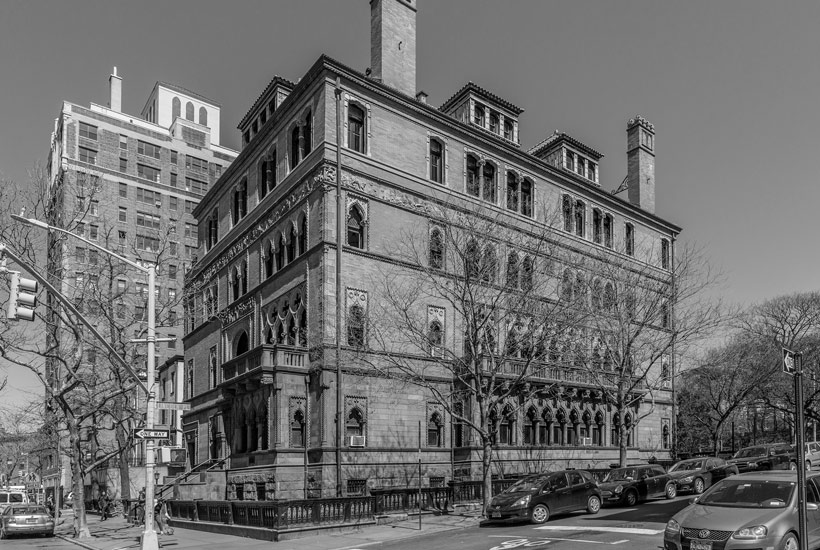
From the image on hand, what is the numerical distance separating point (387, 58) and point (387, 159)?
17.7ft

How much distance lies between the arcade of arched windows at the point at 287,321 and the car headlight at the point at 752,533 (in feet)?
75.5

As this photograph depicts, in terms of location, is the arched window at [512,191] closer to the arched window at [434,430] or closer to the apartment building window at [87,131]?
the arched window at [434,430]

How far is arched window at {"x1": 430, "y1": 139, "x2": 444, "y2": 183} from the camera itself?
37.9 metres

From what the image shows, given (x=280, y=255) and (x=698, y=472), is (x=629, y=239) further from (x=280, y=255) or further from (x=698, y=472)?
(x=280, y=255)

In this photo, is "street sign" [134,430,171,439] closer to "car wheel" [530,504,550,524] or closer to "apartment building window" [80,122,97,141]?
"car wheel" [530,504,550,524]

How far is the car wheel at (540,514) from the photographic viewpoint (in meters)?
22.2

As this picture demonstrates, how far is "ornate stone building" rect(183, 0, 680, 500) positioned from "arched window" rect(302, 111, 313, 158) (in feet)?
0.27

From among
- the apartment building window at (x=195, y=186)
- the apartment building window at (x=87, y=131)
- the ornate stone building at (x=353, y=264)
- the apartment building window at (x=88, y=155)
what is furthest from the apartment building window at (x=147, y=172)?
the ornate stone building at (x=353, y=264)

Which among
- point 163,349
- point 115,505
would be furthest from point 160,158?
point 115,505

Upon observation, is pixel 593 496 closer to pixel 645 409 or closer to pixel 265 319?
pixel 265 319

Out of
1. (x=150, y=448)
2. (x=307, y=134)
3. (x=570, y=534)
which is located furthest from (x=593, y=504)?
(x=307, y=134)

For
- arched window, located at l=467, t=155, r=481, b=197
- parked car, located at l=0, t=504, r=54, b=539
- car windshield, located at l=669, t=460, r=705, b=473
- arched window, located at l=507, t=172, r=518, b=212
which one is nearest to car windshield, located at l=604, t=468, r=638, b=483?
car windshield, located at l=669, t=460, r=705, b=473

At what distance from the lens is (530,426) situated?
3931 centimetres

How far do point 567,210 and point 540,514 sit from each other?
27.2m
